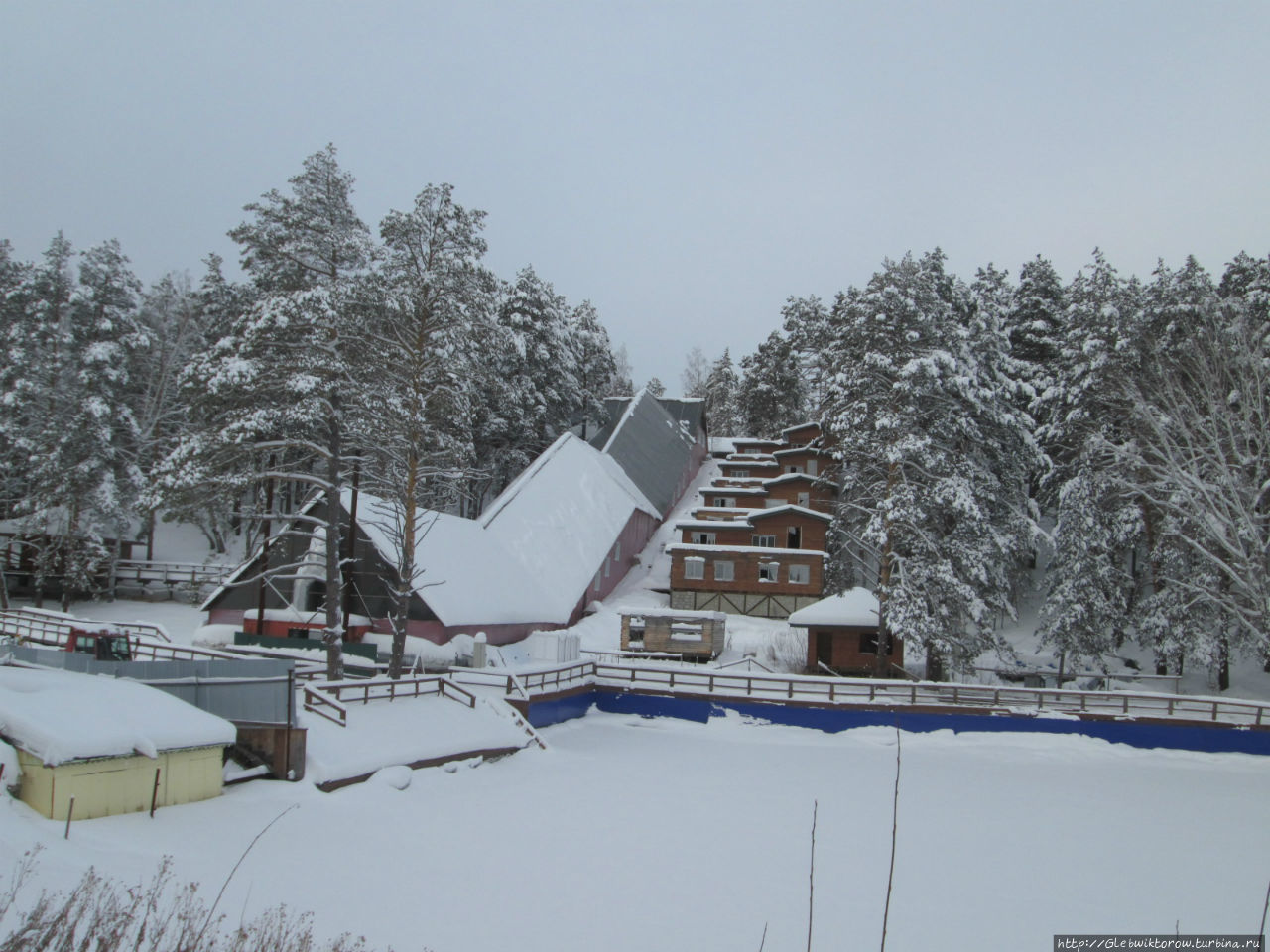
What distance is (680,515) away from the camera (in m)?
57.7

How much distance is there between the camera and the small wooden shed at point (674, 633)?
32750 millimetres

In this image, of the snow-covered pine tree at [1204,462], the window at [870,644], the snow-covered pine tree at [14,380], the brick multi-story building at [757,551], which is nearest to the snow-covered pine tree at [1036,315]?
the snow-covered pine tree at [1204,462]

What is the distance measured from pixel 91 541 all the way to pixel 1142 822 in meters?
39.0

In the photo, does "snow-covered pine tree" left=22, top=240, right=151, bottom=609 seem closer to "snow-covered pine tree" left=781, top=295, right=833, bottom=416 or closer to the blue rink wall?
the blue rink wall

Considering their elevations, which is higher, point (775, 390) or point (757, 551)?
point (775, 390)

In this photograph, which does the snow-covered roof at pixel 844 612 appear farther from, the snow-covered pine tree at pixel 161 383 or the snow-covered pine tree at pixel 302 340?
the snow-covered pine tree at pixel 161 383

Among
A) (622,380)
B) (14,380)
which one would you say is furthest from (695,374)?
(14,380)

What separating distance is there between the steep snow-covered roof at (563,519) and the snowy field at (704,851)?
16.3 metres

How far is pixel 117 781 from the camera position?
11.9m

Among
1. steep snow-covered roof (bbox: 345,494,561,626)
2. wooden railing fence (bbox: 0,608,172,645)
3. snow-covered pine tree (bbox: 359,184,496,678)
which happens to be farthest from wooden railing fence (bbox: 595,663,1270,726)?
wooden railing fence (bbox: 0,608,172,645)

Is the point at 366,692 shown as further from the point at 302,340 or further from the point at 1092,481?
the point at 1092,481

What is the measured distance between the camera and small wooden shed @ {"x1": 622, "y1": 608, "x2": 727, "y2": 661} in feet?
107

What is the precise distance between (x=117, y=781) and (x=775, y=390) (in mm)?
63315

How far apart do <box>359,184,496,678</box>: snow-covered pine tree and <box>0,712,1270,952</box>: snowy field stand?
8377mm
